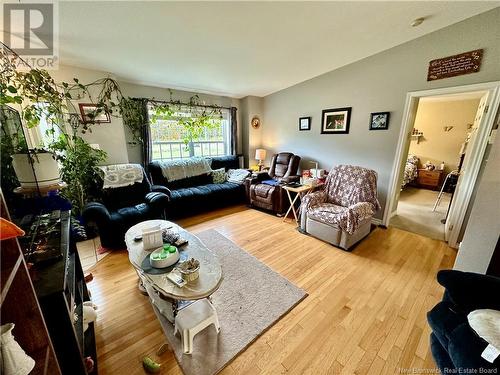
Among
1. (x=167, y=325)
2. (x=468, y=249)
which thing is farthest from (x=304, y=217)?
(x=167, y=325)

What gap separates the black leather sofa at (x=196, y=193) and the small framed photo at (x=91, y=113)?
39.5 inches

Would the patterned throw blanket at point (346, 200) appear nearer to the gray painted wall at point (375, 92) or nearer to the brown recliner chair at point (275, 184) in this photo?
the gray painted wall at point (375, 92)

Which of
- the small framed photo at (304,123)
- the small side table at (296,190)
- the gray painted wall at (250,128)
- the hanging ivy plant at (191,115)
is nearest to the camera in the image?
the small side table at (296,190)

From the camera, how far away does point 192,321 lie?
1.34 m

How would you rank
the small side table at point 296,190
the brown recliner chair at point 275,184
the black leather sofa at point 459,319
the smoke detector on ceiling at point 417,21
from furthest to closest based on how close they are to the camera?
1. the brown recliner chair at point 275,184
2. the small side table at point 296,190
3. the smoke detector on ceiling at point 417,21
4. the black leather sofa at point 459,319

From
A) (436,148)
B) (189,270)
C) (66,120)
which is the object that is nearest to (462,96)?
(436,148)

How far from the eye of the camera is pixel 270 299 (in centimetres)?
177

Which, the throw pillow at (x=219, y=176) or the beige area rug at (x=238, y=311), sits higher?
the throw pillow at (x=219, y=176)

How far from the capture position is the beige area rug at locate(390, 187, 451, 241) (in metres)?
3.01

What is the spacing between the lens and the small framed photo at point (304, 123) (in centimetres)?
397

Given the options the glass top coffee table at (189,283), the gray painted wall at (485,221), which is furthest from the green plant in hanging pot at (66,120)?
the gray painted wall at (485,221)

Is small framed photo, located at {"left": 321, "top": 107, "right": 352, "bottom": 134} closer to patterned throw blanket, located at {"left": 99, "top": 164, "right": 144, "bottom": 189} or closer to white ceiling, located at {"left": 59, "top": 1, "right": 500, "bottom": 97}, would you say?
white ceiling, located at {"left": 59, "top": 1, "right": 500, "bottom": 97}

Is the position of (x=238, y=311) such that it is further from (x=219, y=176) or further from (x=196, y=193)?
(x=219, y=176)

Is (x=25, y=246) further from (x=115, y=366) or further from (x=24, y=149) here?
(x=115, y=366)
